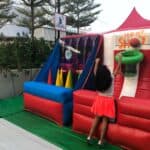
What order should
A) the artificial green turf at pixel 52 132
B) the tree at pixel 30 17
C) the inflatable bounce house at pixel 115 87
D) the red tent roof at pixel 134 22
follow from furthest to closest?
the tree at pixel 30 17 < the red tent roof at pixel 134 22 < the artificial green turf at pixel 52 132 < the inflatable bounce house at pixel 115 87

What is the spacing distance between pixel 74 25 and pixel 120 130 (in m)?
20.8

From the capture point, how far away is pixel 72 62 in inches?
265

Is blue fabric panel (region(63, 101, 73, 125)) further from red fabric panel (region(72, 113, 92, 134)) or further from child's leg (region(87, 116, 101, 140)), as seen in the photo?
child's leg (region(87, 116, 101, 140))

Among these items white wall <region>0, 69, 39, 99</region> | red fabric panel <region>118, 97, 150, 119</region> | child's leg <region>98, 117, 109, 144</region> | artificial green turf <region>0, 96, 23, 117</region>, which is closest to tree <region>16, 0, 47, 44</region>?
white wall <region>0, 69, 39, 99</region>

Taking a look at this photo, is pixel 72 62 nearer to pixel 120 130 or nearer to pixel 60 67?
pixel 60 67

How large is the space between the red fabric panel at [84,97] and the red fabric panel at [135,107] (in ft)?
1.84

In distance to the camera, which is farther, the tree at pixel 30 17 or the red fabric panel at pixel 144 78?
the tree at pixel 30 17

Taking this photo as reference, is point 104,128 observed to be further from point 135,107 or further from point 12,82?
point 12,82

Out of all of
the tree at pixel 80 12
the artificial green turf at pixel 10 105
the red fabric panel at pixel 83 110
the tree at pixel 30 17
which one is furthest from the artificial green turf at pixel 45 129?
the tree at pixel 80 12

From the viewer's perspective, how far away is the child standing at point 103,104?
15.4 feet

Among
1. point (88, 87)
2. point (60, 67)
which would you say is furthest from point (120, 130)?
point (60, 67)

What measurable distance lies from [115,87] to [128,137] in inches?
46.1

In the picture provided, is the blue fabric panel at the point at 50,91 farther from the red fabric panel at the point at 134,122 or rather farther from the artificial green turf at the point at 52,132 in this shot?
the red fabric panel at the point at 134,122

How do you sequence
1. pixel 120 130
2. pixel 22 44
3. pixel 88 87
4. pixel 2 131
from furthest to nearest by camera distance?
pixel 22 44, pixel 88 87, pixel 2 131, pixel 120 130
